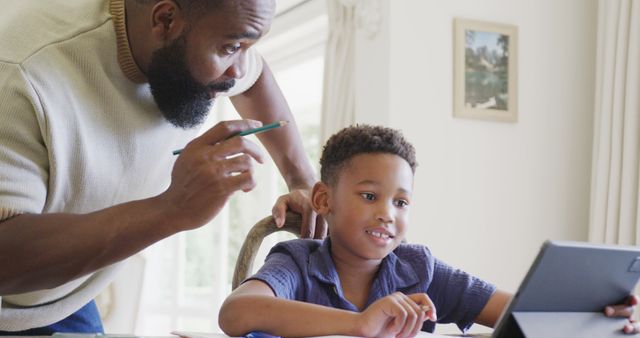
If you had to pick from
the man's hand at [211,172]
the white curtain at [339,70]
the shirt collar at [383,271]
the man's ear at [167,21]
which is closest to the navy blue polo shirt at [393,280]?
the shirt collar at [383,271]

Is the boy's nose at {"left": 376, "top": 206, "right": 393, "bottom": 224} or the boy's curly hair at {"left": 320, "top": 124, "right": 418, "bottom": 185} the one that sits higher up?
the boy's curly hair at {"left": 320, "top": 124, "right": 418, "bottom": 185}

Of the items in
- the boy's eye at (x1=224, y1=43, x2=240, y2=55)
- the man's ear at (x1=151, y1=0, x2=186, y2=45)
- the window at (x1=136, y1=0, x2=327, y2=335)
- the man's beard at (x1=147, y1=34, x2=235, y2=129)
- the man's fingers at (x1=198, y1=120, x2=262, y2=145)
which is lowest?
the window at (x1=136, y1=0, x2=327, y2=335)

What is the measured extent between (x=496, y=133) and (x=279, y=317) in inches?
120

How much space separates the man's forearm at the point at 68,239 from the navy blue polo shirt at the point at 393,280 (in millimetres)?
240

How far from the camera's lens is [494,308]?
151cm

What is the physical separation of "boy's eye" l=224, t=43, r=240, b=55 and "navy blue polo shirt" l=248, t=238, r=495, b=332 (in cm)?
36

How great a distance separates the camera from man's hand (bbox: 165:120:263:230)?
120cm

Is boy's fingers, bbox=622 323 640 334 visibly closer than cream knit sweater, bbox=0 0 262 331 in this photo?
Yes

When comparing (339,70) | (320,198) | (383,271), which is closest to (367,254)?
(383,271)

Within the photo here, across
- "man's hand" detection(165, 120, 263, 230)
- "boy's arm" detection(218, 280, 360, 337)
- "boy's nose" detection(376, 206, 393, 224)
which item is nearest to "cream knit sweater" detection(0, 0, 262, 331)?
"man's hand" detection(165, 120, 263, 230)

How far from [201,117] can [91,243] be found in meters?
0.48

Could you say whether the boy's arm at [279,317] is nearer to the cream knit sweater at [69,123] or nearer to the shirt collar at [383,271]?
the shirt collar at [383,271]

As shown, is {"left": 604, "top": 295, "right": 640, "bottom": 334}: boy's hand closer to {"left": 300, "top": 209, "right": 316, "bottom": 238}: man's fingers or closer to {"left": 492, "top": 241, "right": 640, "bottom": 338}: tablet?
{"left": 492, "top": 241, "right": 640, "bottom": 338}: tablet

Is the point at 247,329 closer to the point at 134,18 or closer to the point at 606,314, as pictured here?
the point at 606,314
